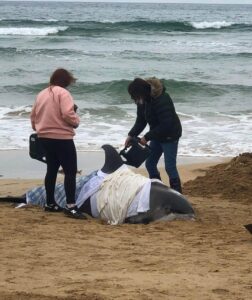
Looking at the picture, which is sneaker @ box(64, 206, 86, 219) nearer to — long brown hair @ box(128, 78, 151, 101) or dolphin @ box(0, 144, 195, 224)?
dolphin @ box(0, 144, 195, 224)

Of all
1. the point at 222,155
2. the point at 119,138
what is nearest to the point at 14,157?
the point at 119,138

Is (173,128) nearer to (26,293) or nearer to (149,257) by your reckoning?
(149,257)

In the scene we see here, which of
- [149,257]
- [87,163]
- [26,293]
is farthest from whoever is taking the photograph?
[87,163]

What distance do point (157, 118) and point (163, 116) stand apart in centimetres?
9

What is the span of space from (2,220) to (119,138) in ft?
22.2

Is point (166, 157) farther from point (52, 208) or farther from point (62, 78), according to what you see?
point (62, 78)

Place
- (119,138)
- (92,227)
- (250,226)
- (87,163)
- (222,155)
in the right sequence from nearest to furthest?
(250,226), (92,227), (87,163), (222,155), (119,138)

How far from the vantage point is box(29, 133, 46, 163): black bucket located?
7.02 metres

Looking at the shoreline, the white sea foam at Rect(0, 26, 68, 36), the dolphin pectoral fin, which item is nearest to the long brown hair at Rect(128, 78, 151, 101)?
the dolphin pectoral fin

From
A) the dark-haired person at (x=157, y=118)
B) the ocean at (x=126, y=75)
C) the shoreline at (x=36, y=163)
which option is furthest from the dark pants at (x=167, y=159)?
the ocean at (x=126, y=75)

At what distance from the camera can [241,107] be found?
18359mm

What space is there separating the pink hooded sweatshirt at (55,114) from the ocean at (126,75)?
17.7 feet

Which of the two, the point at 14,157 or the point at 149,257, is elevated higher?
the point at 149,257

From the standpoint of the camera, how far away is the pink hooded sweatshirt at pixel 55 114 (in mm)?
6715
